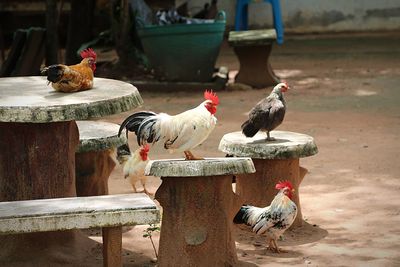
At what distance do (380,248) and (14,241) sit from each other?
99.9 inches

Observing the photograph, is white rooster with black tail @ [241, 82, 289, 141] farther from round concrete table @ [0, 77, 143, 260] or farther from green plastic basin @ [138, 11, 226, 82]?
green plastic basin @ [138, 11, 226, 82]

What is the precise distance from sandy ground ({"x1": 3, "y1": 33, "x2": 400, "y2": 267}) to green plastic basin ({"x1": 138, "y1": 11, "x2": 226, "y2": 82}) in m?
0.48

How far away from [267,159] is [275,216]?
27.1 inches

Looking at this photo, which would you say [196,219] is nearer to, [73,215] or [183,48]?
[73,215]

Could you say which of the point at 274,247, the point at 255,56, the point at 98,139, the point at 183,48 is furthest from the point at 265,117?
the point at 255,56

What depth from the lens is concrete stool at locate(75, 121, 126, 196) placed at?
6.89 m

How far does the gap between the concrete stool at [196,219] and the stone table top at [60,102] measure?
0.46 m

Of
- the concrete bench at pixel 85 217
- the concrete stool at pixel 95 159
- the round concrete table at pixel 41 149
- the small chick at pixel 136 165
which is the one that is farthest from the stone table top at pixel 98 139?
the concrete bench at pixel 85 217

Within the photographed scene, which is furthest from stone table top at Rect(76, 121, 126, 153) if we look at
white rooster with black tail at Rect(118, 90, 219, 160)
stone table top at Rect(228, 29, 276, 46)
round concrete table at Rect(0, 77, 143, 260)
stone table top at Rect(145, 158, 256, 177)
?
stone table top at Rect(228, 29, 276, 46)

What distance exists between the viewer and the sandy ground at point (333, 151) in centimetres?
622

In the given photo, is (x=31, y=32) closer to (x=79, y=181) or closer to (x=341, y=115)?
(x=341, y=115)

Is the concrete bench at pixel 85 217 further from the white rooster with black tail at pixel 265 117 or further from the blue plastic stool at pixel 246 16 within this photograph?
the blue plastic stool at pixel 246 16

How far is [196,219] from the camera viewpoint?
226 inches

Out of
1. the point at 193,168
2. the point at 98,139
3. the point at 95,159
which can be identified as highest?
the point at 193,168
